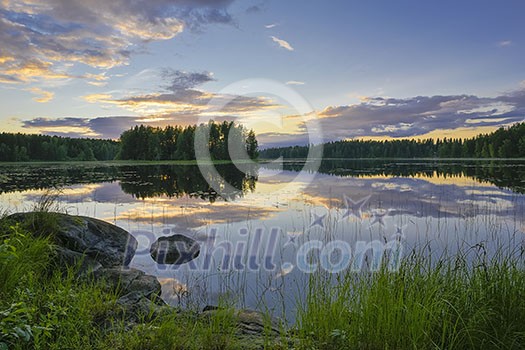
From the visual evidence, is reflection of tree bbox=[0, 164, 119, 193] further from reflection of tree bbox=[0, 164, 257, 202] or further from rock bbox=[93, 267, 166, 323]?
rock bbox=[93, 267, 166, 323]

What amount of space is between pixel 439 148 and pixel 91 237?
156m

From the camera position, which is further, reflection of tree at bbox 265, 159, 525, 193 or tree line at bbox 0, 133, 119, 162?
tree line at bbox 0, 133, 119, 162

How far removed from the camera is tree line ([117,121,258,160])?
3487 inches

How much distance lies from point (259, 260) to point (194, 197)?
36.8 ft

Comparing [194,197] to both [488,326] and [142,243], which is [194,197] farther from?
[488,326]

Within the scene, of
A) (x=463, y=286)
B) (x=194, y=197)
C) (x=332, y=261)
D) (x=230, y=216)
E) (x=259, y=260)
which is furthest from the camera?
(x=194, y=197)

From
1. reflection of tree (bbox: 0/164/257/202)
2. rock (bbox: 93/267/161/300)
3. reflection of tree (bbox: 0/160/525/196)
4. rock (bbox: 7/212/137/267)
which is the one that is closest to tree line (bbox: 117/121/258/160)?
reflection of tree (bbox: 0/160/525/196)

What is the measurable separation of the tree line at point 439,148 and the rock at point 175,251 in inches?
4063

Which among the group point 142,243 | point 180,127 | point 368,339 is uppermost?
point 180,127

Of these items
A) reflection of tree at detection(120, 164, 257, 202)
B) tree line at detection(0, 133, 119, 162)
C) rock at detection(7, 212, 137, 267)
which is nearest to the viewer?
rock at detection(7, 212, 137, 267)

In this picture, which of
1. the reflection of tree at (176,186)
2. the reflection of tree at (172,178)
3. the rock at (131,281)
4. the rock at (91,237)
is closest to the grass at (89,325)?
the rock at (131,281)

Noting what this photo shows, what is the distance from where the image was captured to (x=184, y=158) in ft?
290

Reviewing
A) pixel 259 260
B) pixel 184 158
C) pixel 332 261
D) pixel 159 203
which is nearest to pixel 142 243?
pixel 259 260

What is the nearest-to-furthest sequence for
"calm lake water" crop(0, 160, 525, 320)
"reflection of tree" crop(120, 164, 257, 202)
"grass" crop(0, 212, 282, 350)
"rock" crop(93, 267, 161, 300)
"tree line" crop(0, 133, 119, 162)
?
"grass" crop(0, 212, 282, 350)
"rock" crop(93, 267, 161, 300)
"calm lake water" crop(0, 160, 525, 320)
"reflection of tree" crop(120, 164, 257, 202)
"tree line" crop(0, 133, 119, 162)
